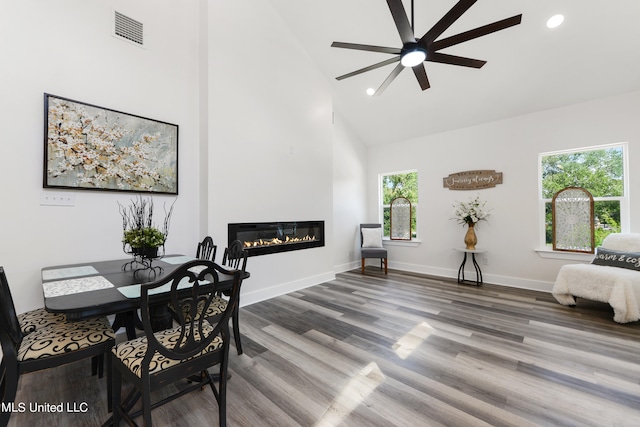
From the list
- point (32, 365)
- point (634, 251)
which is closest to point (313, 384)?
point (32, 365)

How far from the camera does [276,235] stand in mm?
4035

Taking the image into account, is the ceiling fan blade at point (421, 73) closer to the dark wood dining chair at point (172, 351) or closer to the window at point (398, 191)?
the dark wood dining chair at point (172, 351)

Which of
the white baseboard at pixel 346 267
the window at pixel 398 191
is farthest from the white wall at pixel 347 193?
the window at pixel 398 191

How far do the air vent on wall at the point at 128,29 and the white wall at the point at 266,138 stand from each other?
0.73m

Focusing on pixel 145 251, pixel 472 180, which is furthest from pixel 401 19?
pixel 472 180

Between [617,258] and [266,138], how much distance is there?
4685mm

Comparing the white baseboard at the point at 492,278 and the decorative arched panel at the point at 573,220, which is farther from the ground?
the decorative arched panel at the point at 573,220

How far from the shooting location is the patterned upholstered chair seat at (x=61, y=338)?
1415 millimetres

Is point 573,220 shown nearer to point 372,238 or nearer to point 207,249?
point 372,238

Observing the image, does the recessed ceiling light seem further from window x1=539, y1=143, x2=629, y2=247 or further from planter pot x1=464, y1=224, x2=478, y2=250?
planter pot x1=464, y1=224, x2=478, y2=250

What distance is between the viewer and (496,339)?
8.45 ft

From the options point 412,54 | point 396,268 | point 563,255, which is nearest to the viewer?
point 412,54

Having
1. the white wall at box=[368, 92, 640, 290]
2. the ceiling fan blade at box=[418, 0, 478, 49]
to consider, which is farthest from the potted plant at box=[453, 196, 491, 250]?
the ceiling fan blade at box=[418, 0, 478, 49]

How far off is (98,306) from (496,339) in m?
3.13
